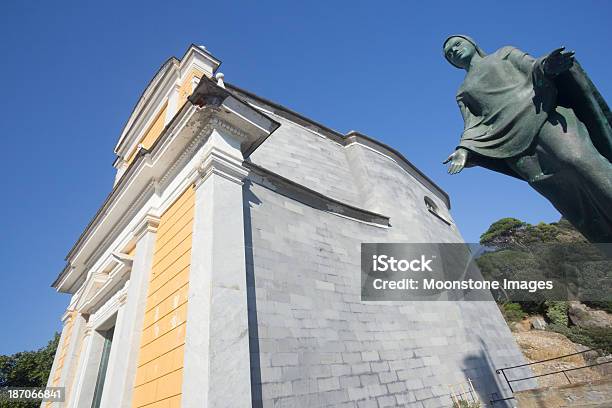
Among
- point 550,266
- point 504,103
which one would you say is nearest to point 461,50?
point 504,103

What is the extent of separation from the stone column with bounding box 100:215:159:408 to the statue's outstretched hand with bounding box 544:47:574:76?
235 inches

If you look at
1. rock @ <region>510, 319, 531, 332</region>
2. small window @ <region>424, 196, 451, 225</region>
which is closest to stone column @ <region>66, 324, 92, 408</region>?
small window @ <region>424, 196, 451, 225</region>

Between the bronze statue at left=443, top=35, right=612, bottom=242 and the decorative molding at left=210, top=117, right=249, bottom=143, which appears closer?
the bronze statue at left=443, top=35, right=612, bottom=242

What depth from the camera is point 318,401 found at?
4230 mm

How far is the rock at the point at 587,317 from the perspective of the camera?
19.9 m

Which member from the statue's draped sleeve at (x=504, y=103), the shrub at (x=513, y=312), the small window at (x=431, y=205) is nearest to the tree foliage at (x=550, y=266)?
the shrub at (x=513, y=312)

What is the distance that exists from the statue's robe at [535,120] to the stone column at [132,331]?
5.18 m

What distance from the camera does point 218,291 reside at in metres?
3.68

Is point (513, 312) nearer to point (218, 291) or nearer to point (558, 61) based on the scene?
point (558, 61)

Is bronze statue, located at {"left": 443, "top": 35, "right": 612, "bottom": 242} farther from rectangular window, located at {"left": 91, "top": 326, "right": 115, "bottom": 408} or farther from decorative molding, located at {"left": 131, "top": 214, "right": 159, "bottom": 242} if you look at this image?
rectangular window, located at {"left": 91, "top": 326, "right": 115, "bottom": 408}

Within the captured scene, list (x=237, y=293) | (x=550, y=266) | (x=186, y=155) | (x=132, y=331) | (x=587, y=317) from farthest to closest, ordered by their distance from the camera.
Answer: (x=550, y=266)
(x=587, y=317)
(x=186, y=155)
(x=132, y=331)
(x=237, y=293)

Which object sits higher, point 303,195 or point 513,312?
point 513,312

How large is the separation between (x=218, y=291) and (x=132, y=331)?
7.50ft

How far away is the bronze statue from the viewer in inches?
103
